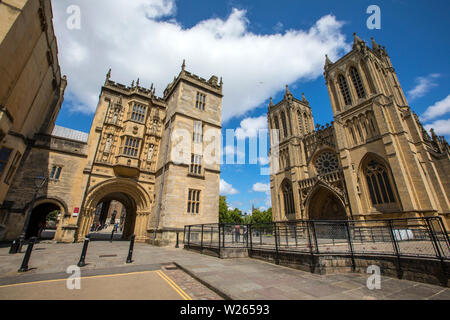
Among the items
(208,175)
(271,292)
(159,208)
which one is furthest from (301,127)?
(271,292)

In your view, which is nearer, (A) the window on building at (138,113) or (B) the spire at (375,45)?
(A) the window on building at (138,113)

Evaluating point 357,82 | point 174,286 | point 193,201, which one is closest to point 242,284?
point 174,286

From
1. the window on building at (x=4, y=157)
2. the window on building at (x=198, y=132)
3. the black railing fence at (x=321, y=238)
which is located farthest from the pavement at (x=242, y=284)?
the window on building at (x=198, y=132)

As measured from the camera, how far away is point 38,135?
1600 cm

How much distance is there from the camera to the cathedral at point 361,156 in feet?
65.2

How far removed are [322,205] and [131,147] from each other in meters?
26.3

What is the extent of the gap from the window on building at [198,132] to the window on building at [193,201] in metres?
5.40

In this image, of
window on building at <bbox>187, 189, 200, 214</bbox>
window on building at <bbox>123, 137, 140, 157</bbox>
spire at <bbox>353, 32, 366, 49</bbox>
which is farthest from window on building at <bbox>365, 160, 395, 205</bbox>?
window on building at <bbox>123, 137, 140, 157</bbox>

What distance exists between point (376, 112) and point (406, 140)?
4699 millimetres

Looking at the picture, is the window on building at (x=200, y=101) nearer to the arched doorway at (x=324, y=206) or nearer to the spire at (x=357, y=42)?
the arched doorway at (x=324, y=206)

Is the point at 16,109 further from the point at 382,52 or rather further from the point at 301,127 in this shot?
the point at 382,52

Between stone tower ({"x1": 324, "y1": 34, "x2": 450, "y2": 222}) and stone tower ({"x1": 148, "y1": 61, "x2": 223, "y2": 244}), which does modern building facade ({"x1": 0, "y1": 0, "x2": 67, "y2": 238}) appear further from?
stone tower ({"x1": 324, "y1": 34, "x2": 450, "y2": 222})

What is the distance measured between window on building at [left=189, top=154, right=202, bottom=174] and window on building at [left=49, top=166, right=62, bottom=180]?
11.1m
